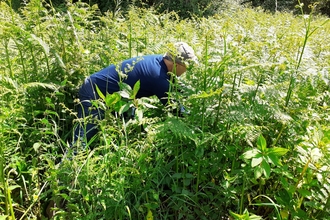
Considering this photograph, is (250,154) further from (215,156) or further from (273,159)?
(215,156)

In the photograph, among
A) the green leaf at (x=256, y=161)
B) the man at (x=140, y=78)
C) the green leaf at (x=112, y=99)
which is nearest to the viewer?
the green leaf at (x=256, y=161)

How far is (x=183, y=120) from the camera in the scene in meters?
1.96

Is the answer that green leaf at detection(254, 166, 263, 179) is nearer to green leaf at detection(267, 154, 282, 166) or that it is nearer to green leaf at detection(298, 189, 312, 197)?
green leaf at detection(267, 154, 282, 166)

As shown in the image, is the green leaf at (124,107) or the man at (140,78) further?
the man at (140,78)

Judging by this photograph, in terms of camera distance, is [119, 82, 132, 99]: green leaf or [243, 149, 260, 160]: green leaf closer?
[243, 149, 260, 160]: green leaf

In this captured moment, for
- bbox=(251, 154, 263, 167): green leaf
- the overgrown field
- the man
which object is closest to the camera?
bbox=(251, 154, 263, 167): green leaf

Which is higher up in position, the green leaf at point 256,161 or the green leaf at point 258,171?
the green leaf at point 256,161

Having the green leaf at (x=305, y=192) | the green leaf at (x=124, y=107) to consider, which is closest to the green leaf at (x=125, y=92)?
the green leaf at (x=124, y=107)

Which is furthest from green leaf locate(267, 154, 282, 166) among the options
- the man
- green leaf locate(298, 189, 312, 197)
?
the man

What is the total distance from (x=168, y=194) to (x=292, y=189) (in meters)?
0.75

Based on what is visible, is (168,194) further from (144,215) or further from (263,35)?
(263,35)

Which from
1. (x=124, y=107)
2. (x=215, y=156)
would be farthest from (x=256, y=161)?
(x=124, y=107)

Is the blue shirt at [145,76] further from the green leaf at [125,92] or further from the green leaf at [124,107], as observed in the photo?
the green leaf at [124,107]

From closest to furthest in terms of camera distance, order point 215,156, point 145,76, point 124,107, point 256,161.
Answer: point 256,161 < point 215,156 < point 124,107 < point 145,76
